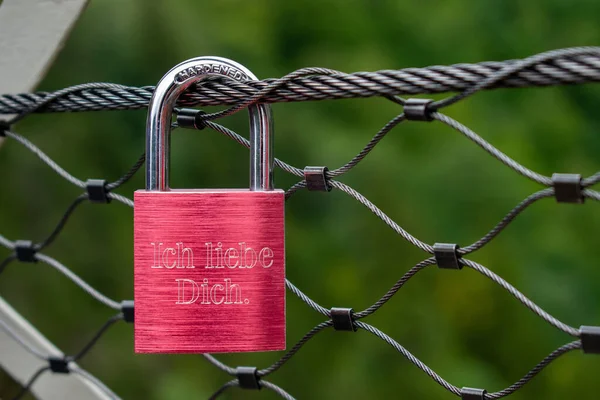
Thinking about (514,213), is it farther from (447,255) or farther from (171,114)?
(171,114)

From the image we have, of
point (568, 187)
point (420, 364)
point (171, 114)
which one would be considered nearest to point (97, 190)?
point (171, 114)

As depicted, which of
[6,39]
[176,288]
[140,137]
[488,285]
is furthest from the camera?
[140,137]

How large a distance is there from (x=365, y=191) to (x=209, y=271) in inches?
51.1

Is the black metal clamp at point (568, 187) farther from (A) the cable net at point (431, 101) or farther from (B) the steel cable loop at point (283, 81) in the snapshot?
(B) the steel cable loop at point (283, 81)

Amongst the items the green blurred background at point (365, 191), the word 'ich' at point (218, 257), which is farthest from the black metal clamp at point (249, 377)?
the green blurred background at point (365, 191)

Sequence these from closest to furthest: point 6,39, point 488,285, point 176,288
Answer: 1. point 176,288
2. point 6,39
3. point 488,285

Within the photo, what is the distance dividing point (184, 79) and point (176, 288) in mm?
154

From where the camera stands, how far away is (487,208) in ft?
5.91

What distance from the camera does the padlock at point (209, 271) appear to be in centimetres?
55

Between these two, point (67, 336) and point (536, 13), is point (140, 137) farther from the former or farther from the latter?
point (536, 13)

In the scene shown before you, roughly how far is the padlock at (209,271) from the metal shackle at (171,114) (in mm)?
27

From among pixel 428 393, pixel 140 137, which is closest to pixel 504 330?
pixel 428 393

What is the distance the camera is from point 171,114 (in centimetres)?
59

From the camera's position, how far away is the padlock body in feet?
1.81
